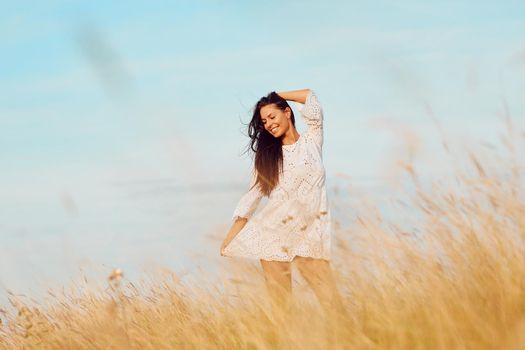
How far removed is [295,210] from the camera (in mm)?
5691

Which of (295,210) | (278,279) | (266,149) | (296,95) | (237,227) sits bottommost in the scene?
(278,279)

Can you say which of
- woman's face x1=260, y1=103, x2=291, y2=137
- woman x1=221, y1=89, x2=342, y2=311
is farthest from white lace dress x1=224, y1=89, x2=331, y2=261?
woman's face x1=260, y1=103, x2=291, y2=137

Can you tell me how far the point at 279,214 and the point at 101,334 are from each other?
5.04 feet

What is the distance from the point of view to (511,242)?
4215 millimetres

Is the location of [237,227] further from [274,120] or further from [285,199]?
[274,120]

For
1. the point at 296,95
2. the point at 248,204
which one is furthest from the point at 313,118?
the point at 248,204

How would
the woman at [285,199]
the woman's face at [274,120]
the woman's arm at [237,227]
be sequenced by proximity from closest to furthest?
the woman at [285,199]
the woman's arm at [237,227]
the woman's face at [274,120]

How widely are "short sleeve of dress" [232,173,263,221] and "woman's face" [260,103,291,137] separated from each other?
0.47 m

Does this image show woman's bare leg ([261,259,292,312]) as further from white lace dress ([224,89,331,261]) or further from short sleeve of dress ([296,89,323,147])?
short sleeve of dress ([296,89,323,147])

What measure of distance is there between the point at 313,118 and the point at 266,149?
0.42 m

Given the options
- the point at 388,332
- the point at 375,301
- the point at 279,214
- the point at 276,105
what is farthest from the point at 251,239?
the point at 388,332

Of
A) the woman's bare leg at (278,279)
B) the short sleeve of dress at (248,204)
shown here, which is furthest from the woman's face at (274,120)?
the woman's bare leg at (278,279)

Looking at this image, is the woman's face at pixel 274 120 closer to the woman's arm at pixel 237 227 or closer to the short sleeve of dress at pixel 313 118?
the short sleeve of dress at pixel 313 118

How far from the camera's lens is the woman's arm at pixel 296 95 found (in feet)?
20.3
